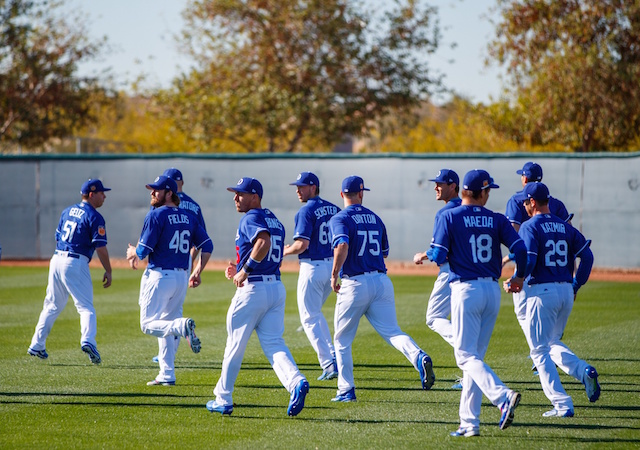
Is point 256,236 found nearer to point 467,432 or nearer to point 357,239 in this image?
point 357,239

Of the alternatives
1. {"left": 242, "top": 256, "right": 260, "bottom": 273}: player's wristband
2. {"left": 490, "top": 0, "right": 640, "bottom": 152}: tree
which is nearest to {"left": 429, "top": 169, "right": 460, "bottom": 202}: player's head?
{"left": 242, "top": 256, "right": 260, "bottom": 273}: player's wristband

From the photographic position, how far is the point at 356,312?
830 cm

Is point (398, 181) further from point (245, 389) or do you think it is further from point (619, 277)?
point (245, 389)

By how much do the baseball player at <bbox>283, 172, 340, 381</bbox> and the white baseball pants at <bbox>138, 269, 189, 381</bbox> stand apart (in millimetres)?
1397

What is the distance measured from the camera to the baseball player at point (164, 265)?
29.2 feet

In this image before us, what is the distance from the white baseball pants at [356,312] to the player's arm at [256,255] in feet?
4.11

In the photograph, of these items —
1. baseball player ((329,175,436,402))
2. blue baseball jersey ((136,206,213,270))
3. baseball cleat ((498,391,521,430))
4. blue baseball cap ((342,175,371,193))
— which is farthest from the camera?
blue baseball jersey ((136,206,213,270))

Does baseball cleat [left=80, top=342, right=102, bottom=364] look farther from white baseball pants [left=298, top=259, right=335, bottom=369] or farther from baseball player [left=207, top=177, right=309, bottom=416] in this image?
baseball player [left=207, top=177, right=309, bottom=416]

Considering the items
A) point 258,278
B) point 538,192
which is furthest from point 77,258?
point 538,192

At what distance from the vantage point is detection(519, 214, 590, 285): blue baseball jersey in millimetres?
7738

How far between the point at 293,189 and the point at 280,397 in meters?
16.6

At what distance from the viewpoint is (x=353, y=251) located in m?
8.31

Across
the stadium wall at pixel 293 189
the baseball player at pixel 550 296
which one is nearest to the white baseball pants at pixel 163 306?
the baseball player at pixel 550 296

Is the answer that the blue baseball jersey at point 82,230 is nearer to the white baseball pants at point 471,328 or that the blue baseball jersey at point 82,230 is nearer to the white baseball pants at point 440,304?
the white baseball pants at point 440,304
